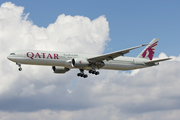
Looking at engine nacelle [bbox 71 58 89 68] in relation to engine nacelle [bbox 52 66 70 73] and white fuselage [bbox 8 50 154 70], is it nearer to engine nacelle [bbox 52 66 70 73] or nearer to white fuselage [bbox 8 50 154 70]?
white fuselage [bbox 8 50 154 70]

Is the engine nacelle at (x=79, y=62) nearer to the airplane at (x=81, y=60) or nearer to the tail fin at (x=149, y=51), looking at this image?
the airplane at (x=81, y=60)

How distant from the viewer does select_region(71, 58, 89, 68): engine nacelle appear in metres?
59.1

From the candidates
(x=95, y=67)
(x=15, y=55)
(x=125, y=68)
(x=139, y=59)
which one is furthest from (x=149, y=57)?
(x=15, y=55)

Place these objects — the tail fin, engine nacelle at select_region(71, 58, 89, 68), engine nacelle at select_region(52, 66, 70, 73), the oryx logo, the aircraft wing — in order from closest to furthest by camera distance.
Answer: the aircraft wing
engine nacelle at select_region(71, 58, 89, 68)
engine nacelle at select_region(52, 66, 70, 73)
the tail fin
the oryx logo

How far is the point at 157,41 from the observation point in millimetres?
74250

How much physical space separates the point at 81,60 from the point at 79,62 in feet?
2.31

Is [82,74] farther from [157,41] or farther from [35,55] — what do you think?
[157,41]

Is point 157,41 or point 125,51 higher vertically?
point 157,41

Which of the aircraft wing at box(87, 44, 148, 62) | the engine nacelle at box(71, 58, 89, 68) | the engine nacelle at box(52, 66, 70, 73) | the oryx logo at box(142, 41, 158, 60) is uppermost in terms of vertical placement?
the oryx logo at box(142, 41, 158, 60)

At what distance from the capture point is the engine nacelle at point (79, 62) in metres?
59.1

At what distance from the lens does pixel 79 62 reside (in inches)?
2335

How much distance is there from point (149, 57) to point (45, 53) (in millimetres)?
25313

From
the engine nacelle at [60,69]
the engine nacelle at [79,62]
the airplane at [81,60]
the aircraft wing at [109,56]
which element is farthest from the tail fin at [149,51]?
the engine nacelle at [60,69]

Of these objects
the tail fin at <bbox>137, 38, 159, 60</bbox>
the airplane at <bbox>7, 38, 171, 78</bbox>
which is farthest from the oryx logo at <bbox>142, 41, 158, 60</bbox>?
the airplane at <bbox>7, 38, 171, 78</bbox>
